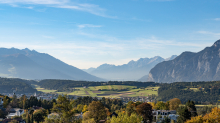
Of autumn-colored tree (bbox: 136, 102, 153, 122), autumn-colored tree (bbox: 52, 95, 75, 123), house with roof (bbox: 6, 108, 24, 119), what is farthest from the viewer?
house with roof (bbox: 6, 108, 24, 119)


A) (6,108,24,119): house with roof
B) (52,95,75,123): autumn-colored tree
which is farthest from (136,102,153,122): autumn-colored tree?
(6,108,24,119): house with roof

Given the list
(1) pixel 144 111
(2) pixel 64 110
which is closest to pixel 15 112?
(1) pixel 144 111

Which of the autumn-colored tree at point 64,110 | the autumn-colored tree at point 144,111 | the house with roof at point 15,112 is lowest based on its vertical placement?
the house with roof at point 15,112

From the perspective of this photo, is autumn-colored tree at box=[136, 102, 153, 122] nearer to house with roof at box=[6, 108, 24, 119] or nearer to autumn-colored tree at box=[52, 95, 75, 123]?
autumn-colored tree at box=[52, 95, 75, 123]

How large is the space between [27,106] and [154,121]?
65798mm

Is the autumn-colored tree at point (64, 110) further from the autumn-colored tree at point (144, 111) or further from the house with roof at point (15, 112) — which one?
the house with roof at point (15, 112)

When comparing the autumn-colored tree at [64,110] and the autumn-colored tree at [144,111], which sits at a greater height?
the autumn-colored tree at [64,110]

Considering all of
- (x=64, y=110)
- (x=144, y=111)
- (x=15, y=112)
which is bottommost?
(x=15, y=112)

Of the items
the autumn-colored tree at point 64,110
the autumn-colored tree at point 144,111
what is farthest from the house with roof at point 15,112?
the autumn-colored tree at point 64,110

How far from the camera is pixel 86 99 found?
460 feet

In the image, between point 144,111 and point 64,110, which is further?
point 144,111

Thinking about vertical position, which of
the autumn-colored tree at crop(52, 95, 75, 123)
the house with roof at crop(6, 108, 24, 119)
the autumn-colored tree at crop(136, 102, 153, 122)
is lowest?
the house with roof at crop(6, 108, 24, 119)

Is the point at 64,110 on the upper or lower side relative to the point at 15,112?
upper

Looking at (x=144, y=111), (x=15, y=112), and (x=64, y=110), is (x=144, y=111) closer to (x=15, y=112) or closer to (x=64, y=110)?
(x=64, y=110)
